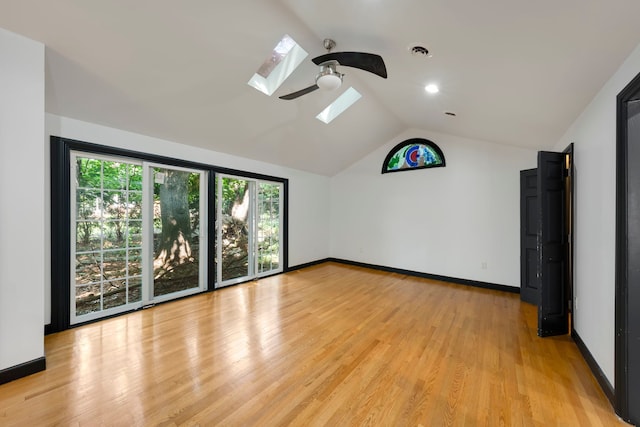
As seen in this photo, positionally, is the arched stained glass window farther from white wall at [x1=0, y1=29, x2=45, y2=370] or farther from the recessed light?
white wall at [x1=0, y1=29, x2=45, y2=370]

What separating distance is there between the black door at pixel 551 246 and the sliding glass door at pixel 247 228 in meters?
4.22

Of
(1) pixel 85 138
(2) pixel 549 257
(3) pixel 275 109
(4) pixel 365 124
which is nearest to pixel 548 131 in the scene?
(2) pixel 549 257

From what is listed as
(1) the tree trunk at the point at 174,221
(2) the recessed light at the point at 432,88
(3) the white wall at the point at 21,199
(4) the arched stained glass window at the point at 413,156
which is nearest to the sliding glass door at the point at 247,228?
(1) the tree trunk at the point at 174,221

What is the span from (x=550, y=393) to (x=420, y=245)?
3405mm

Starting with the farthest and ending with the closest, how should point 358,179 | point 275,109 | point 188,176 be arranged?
point 358,179 → point 188,176 → point 275,109

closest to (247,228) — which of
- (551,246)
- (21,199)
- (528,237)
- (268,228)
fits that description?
(268,228)

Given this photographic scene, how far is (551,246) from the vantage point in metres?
2.81

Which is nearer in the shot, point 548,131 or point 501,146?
point 548,131

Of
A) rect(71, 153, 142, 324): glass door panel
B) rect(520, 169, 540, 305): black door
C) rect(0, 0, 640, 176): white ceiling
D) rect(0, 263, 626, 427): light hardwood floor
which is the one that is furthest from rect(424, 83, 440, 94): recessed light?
rect(71, 153, 142, 324): glass door panel

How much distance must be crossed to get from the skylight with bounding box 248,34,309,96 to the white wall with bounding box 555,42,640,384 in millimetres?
2653

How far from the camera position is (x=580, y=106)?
2.39 m

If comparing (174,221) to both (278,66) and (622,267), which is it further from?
(622,267)

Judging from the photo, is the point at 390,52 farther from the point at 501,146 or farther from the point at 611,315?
the point at 501,146

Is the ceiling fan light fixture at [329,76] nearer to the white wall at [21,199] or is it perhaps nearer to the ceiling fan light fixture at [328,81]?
the ceiling fan light fixture at [328,81]
